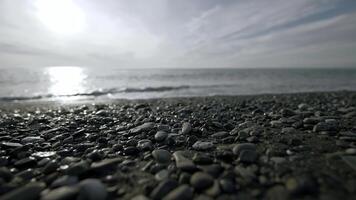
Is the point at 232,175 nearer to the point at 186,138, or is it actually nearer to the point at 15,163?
the point at 186,138

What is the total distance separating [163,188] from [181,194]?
0.20 meters

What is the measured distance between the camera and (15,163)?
248 cm

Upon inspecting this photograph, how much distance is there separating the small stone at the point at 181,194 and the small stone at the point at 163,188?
1.8 inches

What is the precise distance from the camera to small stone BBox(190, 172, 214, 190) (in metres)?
1.82

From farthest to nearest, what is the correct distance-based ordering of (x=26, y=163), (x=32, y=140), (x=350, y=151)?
(x=32, y=140) → (x=26, y=163) → (x=350, y=151)

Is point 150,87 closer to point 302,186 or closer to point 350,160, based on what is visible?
point 350,160

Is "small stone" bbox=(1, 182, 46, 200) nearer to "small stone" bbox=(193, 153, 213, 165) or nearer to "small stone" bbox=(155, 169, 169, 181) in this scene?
"small stone" bbox=(155, 169, 169, 181)

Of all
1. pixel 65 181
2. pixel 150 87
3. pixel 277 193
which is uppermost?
pixel 150 87

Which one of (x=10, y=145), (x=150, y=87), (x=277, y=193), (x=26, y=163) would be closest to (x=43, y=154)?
(x=26, y=163)

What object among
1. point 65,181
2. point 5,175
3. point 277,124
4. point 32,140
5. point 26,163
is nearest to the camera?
point 65,181

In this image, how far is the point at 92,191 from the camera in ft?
5.68

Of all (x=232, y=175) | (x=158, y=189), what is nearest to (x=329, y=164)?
(x=232, y=175)

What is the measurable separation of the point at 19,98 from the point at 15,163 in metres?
10.9

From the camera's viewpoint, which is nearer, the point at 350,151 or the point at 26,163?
the point at 350,151
